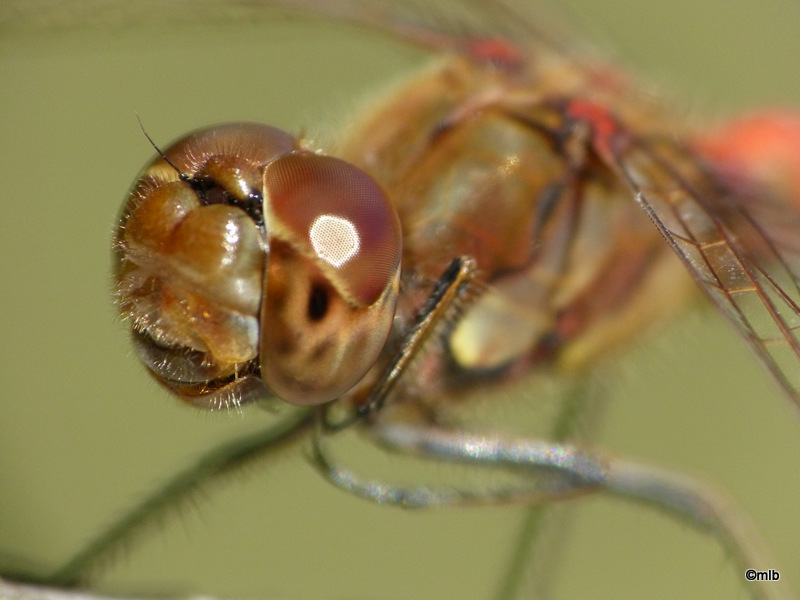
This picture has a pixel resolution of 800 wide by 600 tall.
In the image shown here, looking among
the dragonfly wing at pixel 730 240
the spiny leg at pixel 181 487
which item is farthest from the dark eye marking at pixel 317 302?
the dragonfly wing at pixel 730 240

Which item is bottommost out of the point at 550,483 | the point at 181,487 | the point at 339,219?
the point at 550,483

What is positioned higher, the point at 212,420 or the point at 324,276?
the point at 324,276

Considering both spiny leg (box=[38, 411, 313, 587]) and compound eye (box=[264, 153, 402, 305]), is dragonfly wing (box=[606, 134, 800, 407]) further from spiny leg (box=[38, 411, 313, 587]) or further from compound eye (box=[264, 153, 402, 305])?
spiny leg (box=[38, 411, 313, 587])

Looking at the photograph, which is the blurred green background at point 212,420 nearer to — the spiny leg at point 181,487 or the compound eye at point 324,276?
the spiny leg at point 181,487

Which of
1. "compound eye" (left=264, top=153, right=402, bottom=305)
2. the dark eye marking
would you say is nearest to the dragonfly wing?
"compound eye" (left=264, top=153, right=402, bottom=305)

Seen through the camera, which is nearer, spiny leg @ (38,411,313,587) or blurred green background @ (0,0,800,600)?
spiny leg @ (38,411,313,587)

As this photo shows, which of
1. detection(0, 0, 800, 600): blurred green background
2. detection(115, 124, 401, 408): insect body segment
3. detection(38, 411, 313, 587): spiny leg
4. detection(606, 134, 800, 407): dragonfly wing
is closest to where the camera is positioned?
detection(115, 124, 401, 408): insect body segment

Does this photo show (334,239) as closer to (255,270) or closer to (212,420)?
(255,270)

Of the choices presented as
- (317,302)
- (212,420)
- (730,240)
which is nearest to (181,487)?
(212,420)
